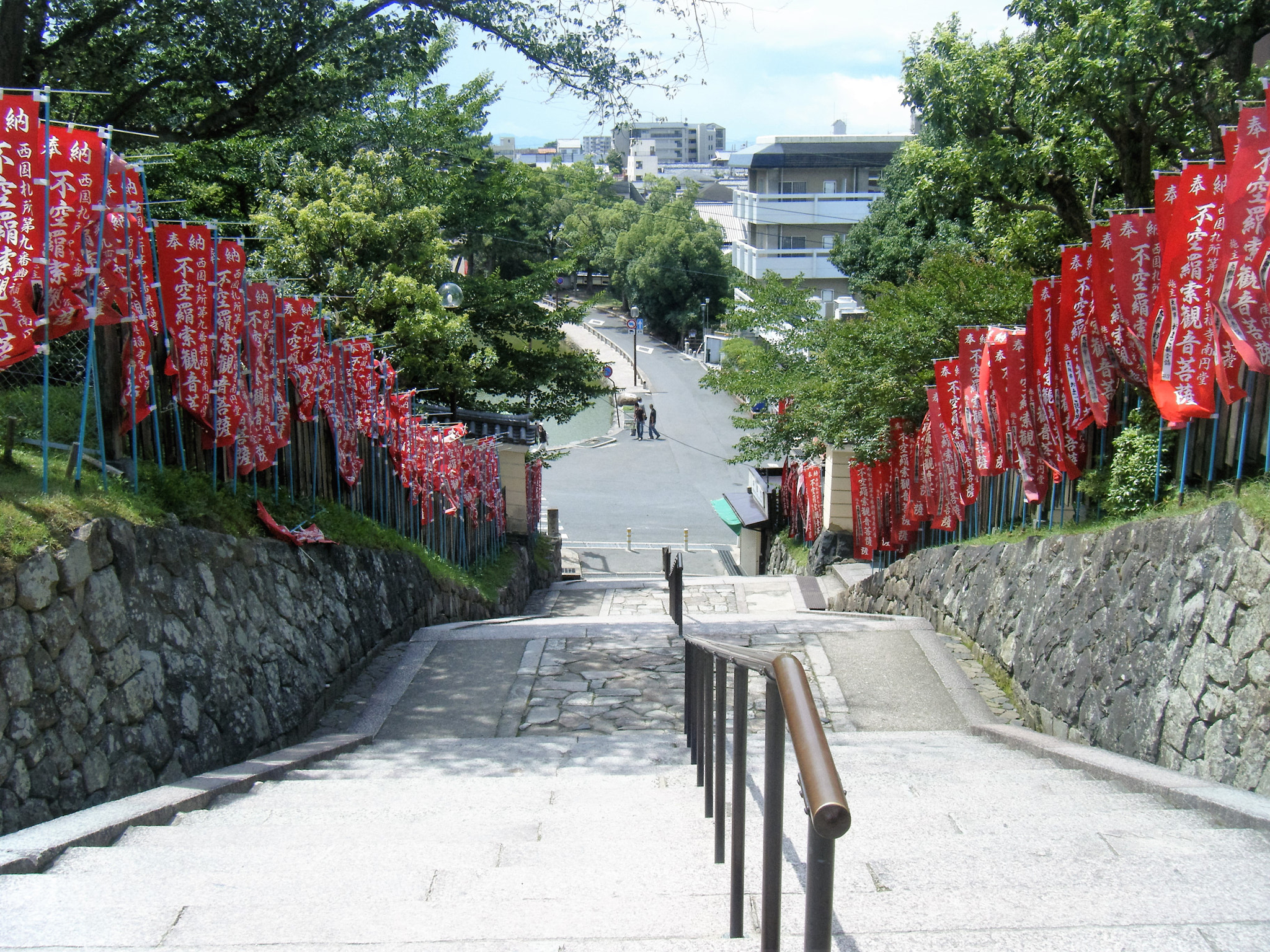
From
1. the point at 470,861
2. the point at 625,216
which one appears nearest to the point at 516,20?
the point at 470,861

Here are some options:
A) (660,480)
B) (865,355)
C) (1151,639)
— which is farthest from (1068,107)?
(660,480)

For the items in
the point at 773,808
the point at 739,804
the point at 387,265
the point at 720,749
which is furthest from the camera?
the point at 387,265

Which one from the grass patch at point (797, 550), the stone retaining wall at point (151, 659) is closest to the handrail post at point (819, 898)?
the stone retaining wall at point (151, 659)

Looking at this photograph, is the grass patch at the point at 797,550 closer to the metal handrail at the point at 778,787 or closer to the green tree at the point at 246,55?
the green tree at the point at 246,55

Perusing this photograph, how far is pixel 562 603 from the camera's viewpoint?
57.3 ft

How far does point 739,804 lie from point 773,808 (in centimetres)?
59

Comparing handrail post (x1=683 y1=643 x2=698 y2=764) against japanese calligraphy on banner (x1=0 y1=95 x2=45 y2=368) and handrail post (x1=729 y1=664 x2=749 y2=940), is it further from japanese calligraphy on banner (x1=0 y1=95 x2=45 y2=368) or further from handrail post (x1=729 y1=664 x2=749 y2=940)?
japanese calligraphy on banner (x1=0 y1=95 x2=45 y2=368)

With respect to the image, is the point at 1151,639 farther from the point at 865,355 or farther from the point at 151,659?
the point at 865,355

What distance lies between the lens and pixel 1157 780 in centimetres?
492

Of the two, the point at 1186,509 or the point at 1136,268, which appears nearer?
the point at 1186,509

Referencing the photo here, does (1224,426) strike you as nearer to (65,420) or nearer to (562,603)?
(65,420)

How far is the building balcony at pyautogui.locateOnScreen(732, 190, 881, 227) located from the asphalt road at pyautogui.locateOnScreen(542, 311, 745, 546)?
11.0 metres

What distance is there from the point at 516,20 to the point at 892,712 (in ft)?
28.0

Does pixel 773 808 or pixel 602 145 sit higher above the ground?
pixel 602 145
